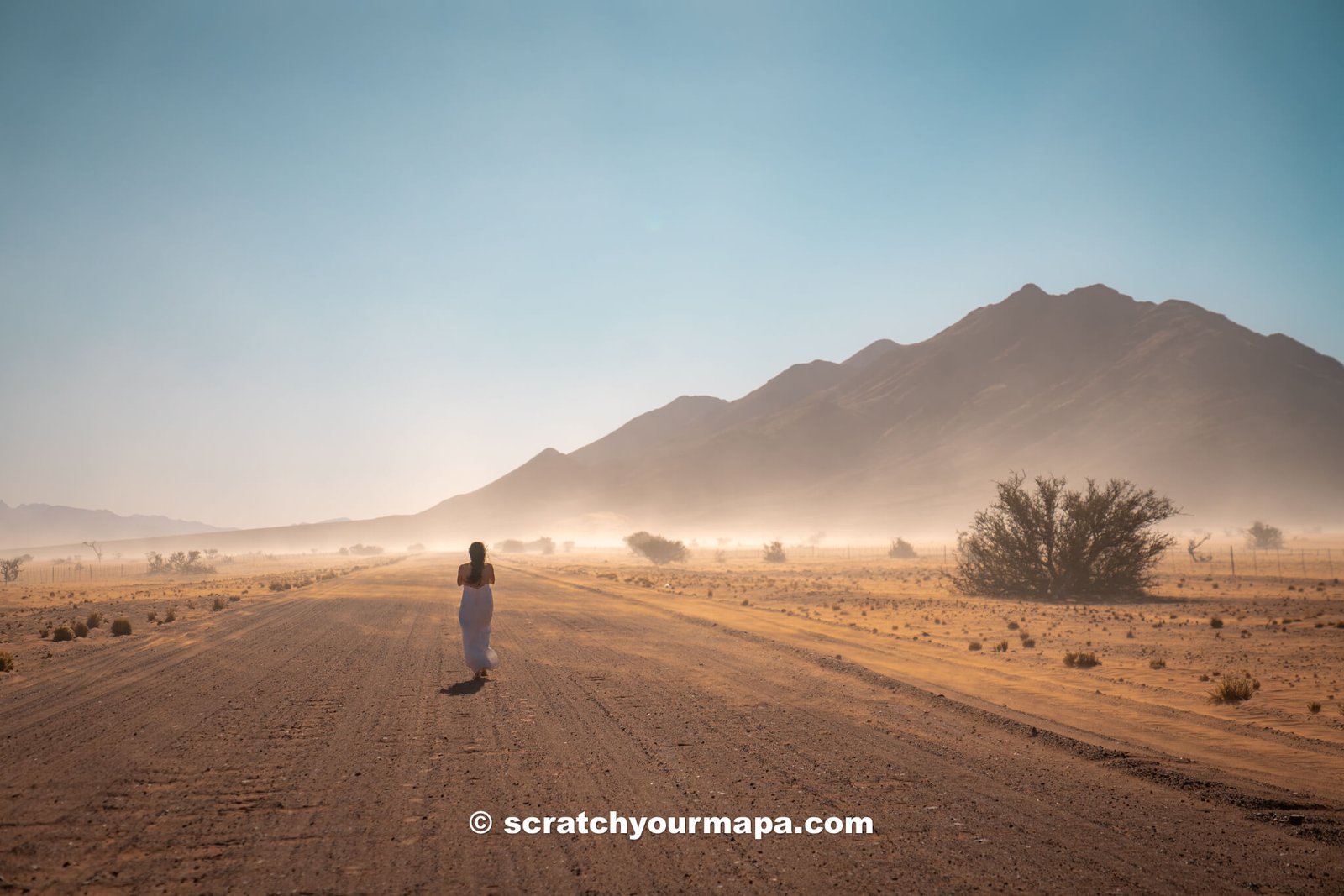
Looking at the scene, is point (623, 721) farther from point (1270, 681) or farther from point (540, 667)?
point (1270, 681)

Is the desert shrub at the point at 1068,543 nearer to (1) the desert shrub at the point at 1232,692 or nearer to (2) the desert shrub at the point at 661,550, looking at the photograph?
(1) the desert shrub at the point at 1232,692

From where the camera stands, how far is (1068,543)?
35594 millimetres

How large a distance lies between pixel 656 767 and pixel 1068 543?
34451 millimetres

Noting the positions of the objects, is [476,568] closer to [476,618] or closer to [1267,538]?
[476,618]

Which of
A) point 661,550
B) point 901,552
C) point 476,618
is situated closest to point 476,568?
point 476,618

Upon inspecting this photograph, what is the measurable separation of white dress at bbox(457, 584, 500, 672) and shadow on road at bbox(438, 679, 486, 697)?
1.07 ft

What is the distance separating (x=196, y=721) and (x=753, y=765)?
22.3 ft

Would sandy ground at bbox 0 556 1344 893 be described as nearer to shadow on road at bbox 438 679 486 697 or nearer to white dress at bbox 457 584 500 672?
shadow on road at bbox 438 679 486 697

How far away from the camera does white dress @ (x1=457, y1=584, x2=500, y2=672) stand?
1210 centimetres

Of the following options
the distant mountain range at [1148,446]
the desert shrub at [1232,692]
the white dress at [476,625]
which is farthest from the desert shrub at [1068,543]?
the distant mountain range at [1148,446]

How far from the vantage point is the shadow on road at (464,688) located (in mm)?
10758

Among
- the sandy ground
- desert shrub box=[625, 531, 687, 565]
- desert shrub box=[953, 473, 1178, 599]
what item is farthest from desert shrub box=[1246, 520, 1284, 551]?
the sandy ground

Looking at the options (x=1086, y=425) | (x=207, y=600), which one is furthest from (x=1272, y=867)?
(x=1086, y=425)

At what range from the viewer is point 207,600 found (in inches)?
1299
